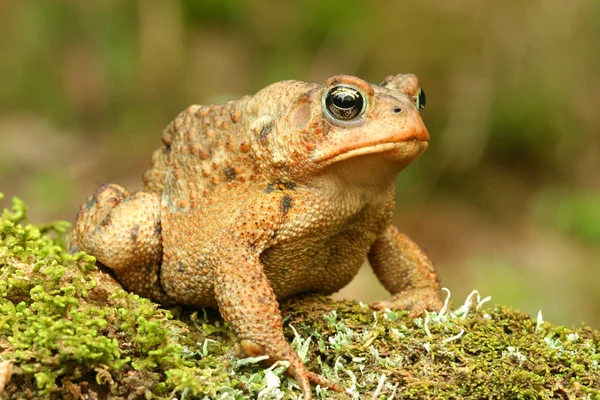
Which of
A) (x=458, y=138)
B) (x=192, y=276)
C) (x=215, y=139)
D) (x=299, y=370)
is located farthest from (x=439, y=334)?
(x=458, y=138)

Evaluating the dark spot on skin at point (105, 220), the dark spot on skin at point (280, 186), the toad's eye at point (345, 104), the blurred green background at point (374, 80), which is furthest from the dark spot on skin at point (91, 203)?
the blurred green background at point (374, 80)

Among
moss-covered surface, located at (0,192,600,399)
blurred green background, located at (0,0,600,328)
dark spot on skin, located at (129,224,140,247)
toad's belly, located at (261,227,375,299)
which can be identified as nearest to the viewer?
moss-covered surface, located at (0,192,600,399)

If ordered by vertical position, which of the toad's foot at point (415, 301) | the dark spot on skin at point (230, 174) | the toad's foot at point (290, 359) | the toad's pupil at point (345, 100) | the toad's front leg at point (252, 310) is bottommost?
the toad's foot at point (290, 359)

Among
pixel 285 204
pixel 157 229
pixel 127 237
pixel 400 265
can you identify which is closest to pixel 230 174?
pixel 285 204

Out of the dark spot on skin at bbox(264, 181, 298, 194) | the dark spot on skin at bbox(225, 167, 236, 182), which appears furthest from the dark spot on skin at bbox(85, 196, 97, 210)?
the dark spot on skin at bbox(264, 181, 298, 194)

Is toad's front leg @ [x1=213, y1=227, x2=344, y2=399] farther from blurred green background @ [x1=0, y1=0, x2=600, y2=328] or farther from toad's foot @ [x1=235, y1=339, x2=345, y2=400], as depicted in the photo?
blurred green background @ [x1=0, y1=0, x2=600, y2=328]

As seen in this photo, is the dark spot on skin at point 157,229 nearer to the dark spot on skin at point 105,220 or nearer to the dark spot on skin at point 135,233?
the dark spot on skin at point 135,233

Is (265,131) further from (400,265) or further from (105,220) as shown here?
(400,265)
